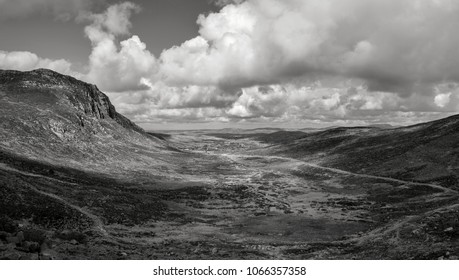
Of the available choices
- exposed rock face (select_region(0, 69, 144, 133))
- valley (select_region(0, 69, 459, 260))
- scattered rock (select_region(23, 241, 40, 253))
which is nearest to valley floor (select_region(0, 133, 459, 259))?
scattered rock (select_region(23, 241, 40, 253))

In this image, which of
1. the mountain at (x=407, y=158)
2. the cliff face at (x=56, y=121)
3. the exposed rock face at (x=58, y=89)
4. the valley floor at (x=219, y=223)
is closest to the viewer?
the valley floor at (x=219, y=223)

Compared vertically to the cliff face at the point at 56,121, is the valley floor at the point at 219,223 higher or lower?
lower

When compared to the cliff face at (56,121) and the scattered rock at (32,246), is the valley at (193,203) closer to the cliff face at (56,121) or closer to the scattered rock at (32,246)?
the scattered rock at (32,246)

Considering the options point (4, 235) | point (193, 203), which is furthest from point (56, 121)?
point (4, 235)

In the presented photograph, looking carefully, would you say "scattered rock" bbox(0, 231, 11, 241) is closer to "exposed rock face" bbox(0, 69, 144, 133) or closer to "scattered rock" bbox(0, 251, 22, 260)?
"scattered rock" bbox(0, 251, 22, 260)

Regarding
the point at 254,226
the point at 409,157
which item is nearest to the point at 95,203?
the point at 254,226

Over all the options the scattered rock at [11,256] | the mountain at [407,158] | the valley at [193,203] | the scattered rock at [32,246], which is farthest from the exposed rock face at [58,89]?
the scattered rock at [11,256]

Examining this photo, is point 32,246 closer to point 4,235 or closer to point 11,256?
point 11,256
